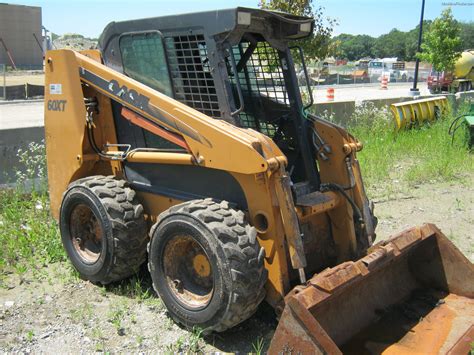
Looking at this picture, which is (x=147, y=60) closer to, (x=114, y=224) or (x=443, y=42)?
(x=114, y=224)

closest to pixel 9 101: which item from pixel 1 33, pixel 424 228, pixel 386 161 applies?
pixel 386 161

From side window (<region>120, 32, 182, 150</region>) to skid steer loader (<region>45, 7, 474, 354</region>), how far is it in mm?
13

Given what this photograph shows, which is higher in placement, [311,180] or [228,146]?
[228,146]

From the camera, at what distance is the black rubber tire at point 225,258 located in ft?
11.6

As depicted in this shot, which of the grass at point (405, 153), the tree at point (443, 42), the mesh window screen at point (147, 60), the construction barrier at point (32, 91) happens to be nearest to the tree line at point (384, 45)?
the tree at point (443, 42)

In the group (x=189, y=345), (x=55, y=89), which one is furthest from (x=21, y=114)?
(x=189, y=345)

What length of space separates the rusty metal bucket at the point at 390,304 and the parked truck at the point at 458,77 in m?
26.6

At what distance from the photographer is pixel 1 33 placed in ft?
172

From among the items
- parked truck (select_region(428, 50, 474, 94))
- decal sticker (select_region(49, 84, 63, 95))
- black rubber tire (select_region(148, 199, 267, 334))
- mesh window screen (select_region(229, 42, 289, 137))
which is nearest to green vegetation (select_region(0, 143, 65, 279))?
decal sticker (select_region(49, 84, 63, 95))

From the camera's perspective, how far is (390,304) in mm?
4207

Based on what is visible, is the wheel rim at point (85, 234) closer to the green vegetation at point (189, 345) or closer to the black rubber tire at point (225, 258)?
the black rubber tire at point (225, 258)

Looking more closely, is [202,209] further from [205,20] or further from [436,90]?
[436,90]

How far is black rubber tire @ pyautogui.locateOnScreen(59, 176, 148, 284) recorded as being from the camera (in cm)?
438

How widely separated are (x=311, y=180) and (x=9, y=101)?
20099 millimetres
